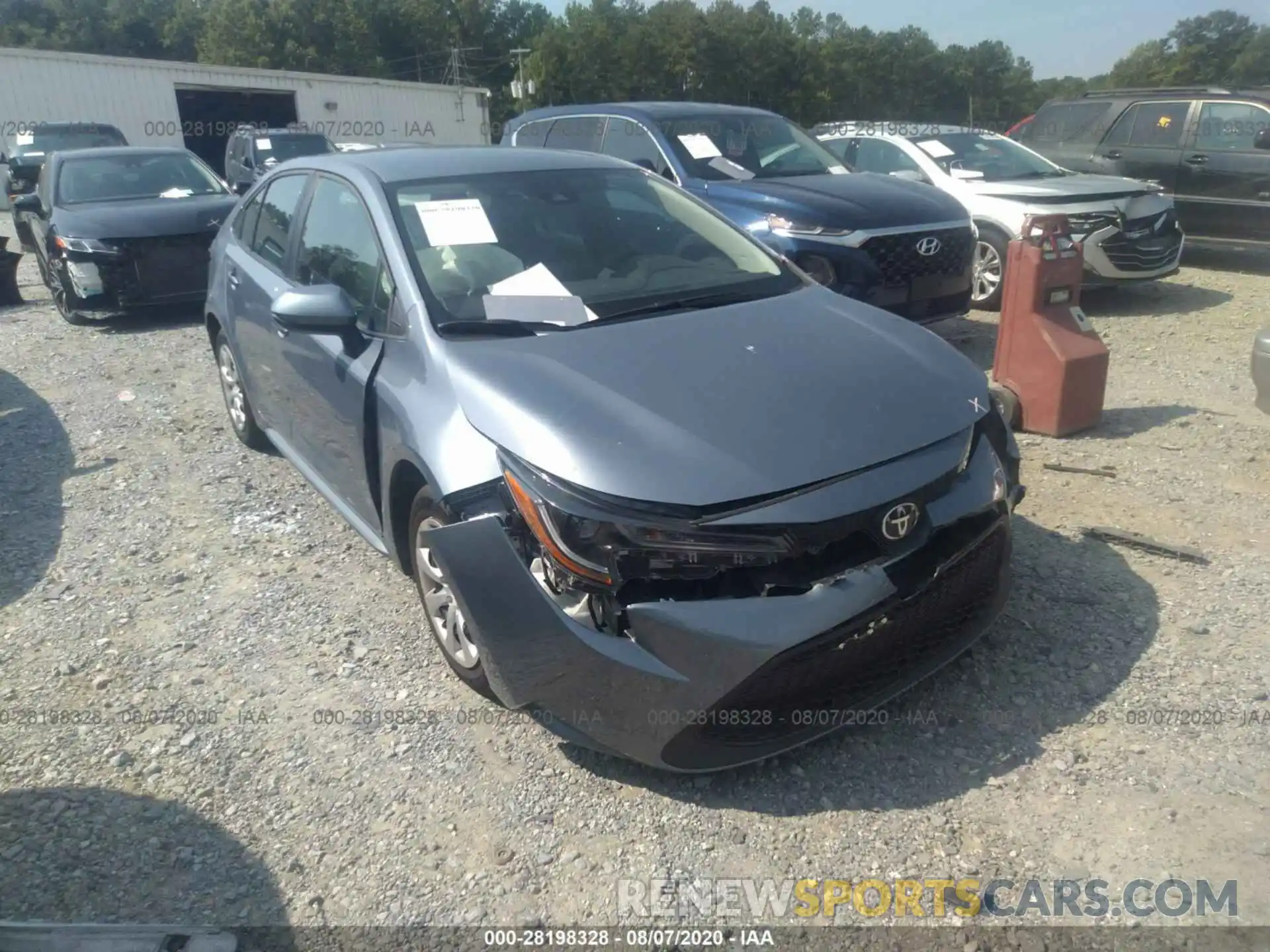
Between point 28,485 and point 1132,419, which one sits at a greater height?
point 1132,419

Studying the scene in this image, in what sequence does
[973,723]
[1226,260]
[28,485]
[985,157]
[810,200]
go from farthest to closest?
1. [1226,260]
2. [985,157]
3. [810,200]
4. [28,485]
5. [973,723]

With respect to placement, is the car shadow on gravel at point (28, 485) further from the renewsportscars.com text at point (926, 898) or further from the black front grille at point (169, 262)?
the renewsportscars.com text at point (926, 898)

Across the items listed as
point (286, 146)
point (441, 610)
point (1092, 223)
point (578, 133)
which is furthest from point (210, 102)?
point (441, 610)

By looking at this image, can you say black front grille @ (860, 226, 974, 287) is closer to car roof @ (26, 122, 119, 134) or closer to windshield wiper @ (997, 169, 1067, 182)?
windshield wiper @ (997, 169, 1067, 182)

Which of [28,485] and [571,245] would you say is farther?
[28,485]

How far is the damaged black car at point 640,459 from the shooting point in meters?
2.54

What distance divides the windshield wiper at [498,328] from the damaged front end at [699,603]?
0.68 meters

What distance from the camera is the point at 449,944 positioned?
7.79 ft

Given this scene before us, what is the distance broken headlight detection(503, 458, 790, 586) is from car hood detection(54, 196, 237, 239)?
7.19 metres

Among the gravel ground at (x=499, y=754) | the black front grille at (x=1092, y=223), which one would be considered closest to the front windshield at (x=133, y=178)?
the gravel ground at (x=499, y=754)

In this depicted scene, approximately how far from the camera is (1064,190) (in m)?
8.16

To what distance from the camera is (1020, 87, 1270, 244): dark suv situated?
31.0ft

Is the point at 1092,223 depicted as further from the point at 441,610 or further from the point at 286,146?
the point at 286,146

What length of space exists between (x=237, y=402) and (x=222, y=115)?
3175cm
